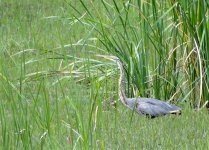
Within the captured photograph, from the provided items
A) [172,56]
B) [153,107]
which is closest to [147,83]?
[172,56]

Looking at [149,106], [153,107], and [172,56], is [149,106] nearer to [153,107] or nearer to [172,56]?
[153,107]

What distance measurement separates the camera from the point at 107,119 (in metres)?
5.81

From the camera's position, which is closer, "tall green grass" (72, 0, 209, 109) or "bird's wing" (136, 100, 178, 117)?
"bird's wing" (136, 100, 178, 117)

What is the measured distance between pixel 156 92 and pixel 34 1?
17.5 feet

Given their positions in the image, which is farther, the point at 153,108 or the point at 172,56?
the point at 172,56

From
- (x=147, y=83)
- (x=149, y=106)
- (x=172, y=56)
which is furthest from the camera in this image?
(x=147, y=83)

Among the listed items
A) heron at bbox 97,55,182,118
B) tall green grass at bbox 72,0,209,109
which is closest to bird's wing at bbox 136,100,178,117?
heron at bbox 97,55,182,118

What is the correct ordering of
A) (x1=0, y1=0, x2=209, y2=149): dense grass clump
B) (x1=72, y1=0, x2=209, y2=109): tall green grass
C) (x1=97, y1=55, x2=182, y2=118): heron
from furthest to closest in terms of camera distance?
(x1=72, y1=0, x2=209, y2=109): tall green grass, (x1=97, y1=55, x2=182, y2=118): heron, (x1=0, y1=0, x2=209, y2=149): dense grass clump

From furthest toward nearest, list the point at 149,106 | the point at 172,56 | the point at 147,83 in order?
1. the point at 147,83
2. the point at 172,56
3. the point at 149,106

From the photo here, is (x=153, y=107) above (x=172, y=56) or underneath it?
underneath

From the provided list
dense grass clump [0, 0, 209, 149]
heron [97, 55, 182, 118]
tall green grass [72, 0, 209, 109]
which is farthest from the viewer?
tall green grass [72, 0, 209, 109]

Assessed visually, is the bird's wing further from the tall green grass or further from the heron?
the tall green grass

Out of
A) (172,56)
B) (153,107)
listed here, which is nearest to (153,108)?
(153,107)

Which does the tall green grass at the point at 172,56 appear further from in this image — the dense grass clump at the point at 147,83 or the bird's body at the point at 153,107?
the bird's body at the point at 153,107
